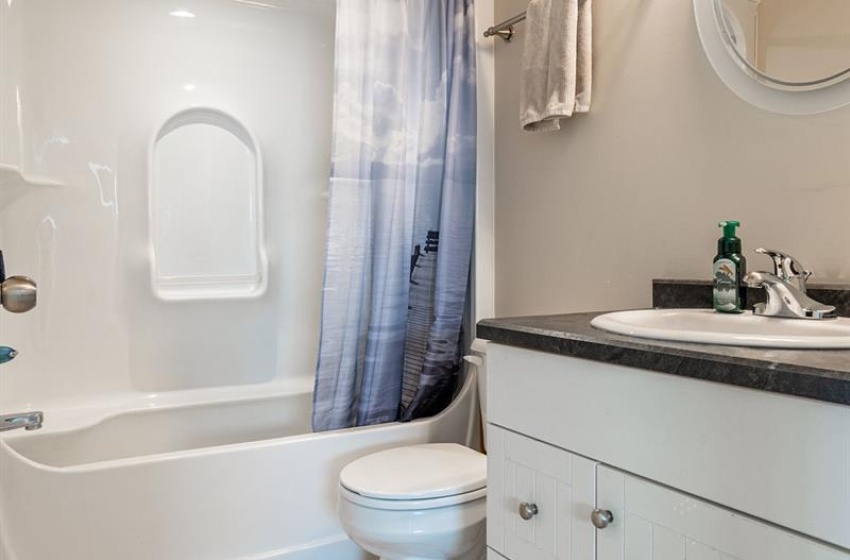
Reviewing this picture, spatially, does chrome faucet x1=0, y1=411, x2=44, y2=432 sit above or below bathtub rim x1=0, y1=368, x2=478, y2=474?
above

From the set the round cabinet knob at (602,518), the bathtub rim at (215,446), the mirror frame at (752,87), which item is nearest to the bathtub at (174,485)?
the bathtub rim at (215,446)

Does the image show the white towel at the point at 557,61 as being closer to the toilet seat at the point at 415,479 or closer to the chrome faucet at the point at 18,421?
the toilet seat at the point at 415,479

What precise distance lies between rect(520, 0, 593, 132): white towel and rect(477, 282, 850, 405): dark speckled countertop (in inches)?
33.3

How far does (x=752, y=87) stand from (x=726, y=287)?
46cm

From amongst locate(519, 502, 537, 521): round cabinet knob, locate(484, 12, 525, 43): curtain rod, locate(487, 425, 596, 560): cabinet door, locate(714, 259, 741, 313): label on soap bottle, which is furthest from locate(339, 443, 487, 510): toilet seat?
locate(484, 12, 525, 43): curtain rod

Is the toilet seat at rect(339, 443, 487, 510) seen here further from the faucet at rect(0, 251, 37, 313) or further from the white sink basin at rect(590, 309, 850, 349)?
the faucet at rect(0, 251, 37, 313)

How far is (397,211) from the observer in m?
1.95

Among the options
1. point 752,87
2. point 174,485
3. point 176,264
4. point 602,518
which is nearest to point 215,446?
point 174,485

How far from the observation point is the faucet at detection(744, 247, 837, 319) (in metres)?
1.03

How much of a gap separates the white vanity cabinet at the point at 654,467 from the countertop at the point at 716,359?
2 centimetres

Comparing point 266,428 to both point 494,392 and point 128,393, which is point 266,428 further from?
point 494,392

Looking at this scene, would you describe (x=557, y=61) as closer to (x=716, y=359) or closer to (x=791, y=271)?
(x=791, y=271)

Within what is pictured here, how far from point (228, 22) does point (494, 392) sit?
195 cm

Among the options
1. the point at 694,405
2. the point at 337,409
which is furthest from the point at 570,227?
the point at 694,405
